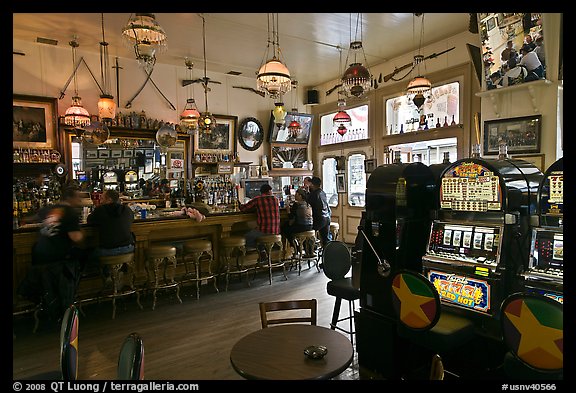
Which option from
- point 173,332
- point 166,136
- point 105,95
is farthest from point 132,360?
point 166,136

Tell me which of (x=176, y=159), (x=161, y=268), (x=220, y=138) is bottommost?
(x=161, y=268)

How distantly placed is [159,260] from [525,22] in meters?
5.28

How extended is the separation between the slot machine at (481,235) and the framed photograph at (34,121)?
6635 millimetres

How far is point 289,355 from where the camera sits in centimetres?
192

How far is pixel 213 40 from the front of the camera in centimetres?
636

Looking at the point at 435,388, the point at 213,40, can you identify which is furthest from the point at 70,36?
the point at 435,388

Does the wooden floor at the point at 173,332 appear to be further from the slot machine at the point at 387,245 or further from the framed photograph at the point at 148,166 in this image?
the framed photograph at the point at 148,166

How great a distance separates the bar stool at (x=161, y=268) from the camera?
453 centimetres

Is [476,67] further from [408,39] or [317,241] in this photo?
[317,241]

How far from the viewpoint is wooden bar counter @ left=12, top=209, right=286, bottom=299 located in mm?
4047

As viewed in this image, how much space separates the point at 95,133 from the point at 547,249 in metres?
6.50

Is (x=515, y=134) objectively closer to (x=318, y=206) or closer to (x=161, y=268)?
(x=318, y=206)

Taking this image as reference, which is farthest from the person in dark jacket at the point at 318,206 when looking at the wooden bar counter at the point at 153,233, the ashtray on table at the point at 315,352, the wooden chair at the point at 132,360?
the wooden chair at the point at 132,360
